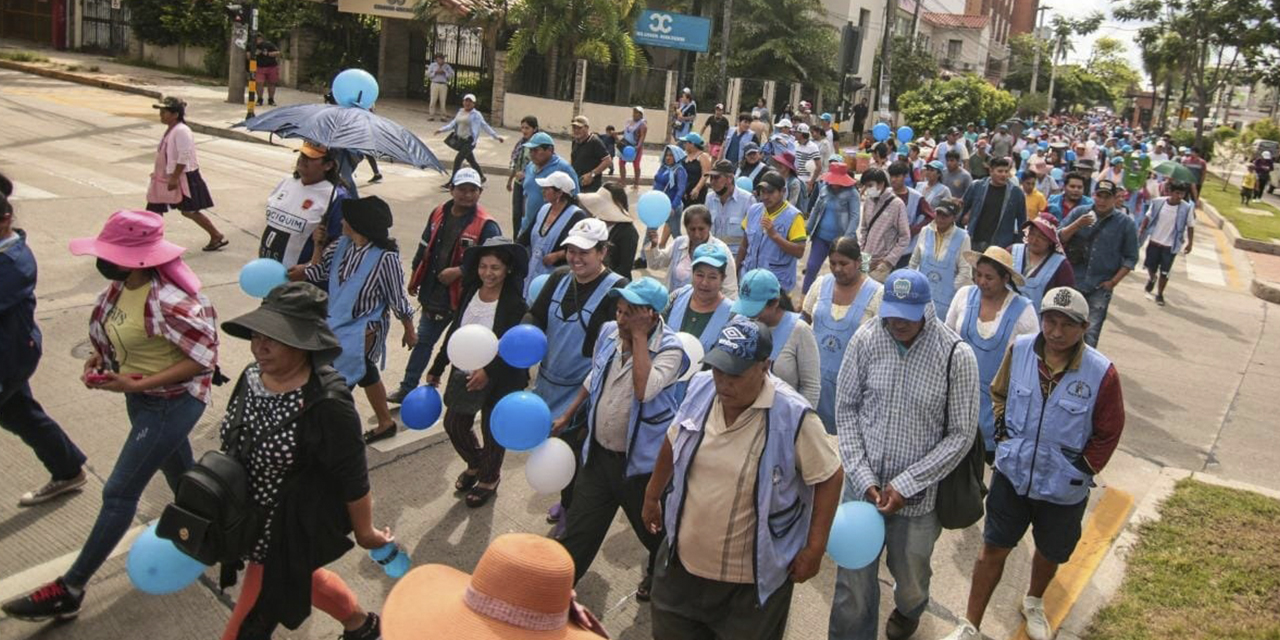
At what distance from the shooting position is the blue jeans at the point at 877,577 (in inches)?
159

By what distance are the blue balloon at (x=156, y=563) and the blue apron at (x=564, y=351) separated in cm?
204

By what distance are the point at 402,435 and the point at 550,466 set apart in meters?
2.29

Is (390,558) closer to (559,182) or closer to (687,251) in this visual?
(687,251)

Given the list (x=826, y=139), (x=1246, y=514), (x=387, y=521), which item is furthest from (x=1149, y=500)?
(x=826, y=139)

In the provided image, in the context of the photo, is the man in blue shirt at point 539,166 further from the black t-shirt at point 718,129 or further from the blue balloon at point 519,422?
the black t-shirt at point 718,129

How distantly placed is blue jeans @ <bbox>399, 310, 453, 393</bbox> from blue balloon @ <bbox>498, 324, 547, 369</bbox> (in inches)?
72.0

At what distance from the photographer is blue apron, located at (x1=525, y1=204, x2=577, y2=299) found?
675 centimetres

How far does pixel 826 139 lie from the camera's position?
58.0 feet

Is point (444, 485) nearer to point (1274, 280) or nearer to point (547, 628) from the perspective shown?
point (547, 628)

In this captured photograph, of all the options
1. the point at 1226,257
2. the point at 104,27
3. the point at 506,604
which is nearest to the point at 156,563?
the point at 506,604

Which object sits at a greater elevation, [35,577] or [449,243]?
[449,243]

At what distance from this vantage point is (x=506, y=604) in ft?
6.51

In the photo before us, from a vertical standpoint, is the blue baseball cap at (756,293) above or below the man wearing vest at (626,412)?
above

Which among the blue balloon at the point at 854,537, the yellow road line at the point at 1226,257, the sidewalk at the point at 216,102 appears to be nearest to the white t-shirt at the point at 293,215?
the blue balloon at the point at 854,537
